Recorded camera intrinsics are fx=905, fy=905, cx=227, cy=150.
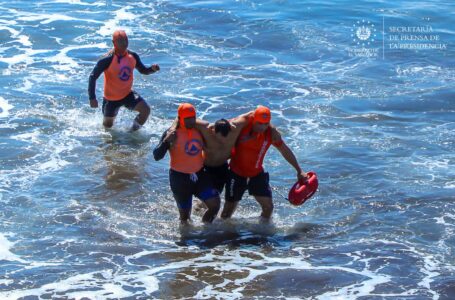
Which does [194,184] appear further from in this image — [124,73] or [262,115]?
[124,73]

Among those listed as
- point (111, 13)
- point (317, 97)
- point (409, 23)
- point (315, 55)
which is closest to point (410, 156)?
point (317, 97)

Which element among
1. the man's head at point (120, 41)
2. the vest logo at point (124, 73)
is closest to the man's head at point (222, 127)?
the man's head at point (120, 41)

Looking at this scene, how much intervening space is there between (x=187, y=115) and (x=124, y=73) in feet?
13.5

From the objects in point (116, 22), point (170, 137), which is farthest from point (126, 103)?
point (116, 22)

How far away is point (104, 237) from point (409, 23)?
48.5ft

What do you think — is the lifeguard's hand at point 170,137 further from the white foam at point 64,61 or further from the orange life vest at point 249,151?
the white foam at point 64,61

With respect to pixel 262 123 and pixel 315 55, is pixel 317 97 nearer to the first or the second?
pixel 315 55

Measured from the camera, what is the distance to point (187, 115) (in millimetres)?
10062

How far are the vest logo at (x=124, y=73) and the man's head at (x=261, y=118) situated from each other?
4277mm

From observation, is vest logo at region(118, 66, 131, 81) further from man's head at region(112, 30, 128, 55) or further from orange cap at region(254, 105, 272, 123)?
orange cap at region(254, 105, 272, 123)

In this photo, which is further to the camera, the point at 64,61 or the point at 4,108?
the point at 64,61

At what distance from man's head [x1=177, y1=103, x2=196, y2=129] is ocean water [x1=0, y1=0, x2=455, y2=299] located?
1459 millimetres

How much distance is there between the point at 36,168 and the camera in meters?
13.2

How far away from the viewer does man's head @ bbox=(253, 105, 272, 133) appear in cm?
1004
